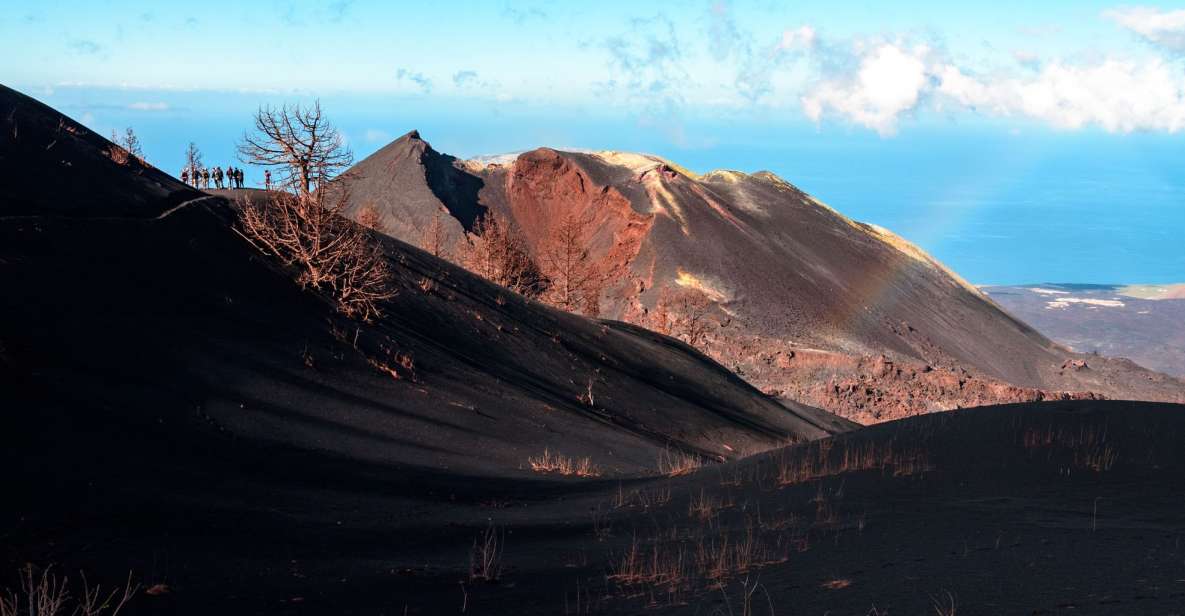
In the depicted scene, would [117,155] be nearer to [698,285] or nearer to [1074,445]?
[1074,445]

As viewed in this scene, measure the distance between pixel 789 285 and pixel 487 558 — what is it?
52394 millimetres

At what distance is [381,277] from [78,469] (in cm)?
1202

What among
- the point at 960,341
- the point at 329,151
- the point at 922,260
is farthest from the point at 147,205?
the point at 922,260

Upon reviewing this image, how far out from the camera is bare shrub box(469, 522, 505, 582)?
743 cm

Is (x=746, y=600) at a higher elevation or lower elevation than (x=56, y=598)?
higher

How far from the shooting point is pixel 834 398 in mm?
42406

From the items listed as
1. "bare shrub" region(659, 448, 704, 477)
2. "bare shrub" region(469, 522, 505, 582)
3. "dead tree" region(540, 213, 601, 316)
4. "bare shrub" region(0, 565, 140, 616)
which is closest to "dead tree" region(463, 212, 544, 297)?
"dead tree" region(540, 213, 601, 316)

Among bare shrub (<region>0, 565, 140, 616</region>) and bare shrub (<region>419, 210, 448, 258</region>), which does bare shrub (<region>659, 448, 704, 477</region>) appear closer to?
bare shrub (<region>0, 565, 140, 616</region>)

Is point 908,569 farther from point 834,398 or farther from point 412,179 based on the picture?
point 412,179

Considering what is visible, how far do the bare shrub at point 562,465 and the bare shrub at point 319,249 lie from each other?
5.88 meters

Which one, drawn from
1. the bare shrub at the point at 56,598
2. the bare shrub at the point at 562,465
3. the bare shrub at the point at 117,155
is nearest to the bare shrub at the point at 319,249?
the bare shrub at the point at 117,155

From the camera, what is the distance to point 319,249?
19.4 m

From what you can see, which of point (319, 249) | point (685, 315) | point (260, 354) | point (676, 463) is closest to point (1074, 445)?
point (676, 463)

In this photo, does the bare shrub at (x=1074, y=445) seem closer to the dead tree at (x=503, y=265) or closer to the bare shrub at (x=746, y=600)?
the bare shrub at (x=746, y=600)
